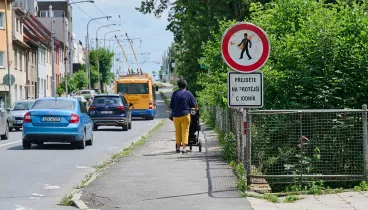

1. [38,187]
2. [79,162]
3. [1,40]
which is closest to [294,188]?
[38,187]

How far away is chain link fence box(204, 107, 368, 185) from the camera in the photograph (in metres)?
11.0

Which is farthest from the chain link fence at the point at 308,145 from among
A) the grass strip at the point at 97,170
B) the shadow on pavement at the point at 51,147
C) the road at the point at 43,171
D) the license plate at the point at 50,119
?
the shadow on pavement at the point at 51,147

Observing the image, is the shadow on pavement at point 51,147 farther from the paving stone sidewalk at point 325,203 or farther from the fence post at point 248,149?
the paving stone sidewalk at point 325,203

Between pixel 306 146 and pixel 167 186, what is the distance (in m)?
2.16

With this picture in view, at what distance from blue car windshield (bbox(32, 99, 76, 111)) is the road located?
1167mm

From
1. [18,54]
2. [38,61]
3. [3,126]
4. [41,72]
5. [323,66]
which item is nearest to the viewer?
[323,66]

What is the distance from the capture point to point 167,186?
37.1ft

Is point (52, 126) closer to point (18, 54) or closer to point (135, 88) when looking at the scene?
point (135, 88)

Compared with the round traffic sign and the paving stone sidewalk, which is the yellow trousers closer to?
the round traffic sign

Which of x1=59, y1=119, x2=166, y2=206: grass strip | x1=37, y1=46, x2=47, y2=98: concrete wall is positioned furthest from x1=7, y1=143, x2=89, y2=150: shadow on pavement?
x1=37, y1=46, x2=47, y2=98: concrete wall

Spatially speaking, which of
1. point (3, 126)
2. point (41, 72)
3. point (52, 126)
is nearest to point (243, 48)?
point (52, 126)

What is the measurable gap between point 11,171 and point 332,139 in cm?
644

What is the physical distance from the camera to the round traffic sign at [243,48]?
1099 centimetres

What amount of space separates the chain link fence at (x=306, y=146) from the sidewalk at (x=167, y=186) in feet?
2.11
